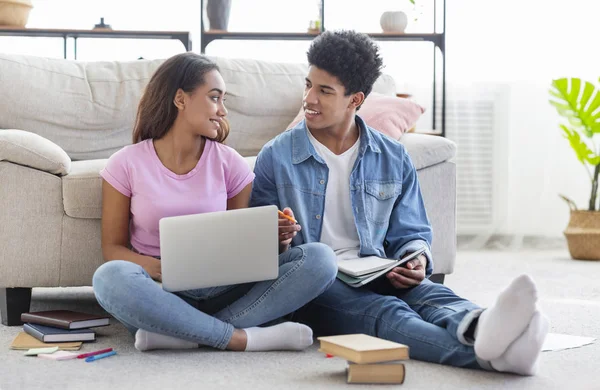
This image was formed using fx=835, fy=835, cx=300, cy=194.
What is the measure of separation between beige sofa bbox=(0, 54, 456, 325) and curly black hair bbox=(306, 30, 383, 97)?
0.52m

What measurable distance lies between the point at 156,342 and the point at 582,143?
2.86 m

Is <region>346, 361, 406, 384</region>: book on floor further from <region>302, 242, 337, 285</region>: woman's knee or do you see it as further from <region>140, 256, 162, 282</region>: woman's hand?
<region>140, 256, 162, 282</region>: woman's hand

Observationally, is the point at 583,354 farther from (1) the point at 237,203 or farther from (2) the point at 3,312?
(2) the point at 3,312

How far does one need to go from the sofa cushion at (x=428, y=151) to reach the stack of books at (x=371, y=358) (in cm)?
108

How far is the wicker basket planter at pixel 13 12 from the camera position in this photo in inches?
156

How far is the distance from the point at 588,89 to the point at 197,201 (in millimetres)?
2699

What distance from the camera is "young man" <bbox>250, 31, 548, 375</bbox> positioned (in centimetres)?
192

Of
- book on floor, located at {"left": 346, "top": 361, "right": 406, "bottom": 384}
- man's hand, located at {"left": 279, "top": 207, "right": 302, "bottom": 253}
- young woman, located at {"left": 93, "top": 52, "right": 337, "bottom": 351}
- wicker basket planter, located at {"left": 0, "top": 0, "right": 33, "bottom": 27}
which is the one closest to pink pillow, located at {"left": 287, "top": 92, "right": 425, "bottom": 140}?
young woman, located at {"left": 93, "top": 52, "right": 337, "bottom": 351}

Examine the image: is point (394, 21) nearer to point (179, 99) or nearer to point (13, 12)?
point (13, 12)

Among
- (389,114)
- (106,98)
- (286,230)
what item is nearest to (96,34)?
(106,98)

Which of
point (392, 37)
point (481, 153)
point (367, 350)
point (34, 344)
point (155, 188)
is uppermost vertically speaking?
point (392, 37)

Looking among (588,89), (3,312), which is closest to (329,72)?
(3,312)

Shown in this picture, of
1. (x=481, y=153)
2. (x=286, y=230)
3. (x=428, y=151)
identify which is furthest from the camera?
(x=481, y=153)

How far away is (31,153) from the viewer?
2.18 metres
